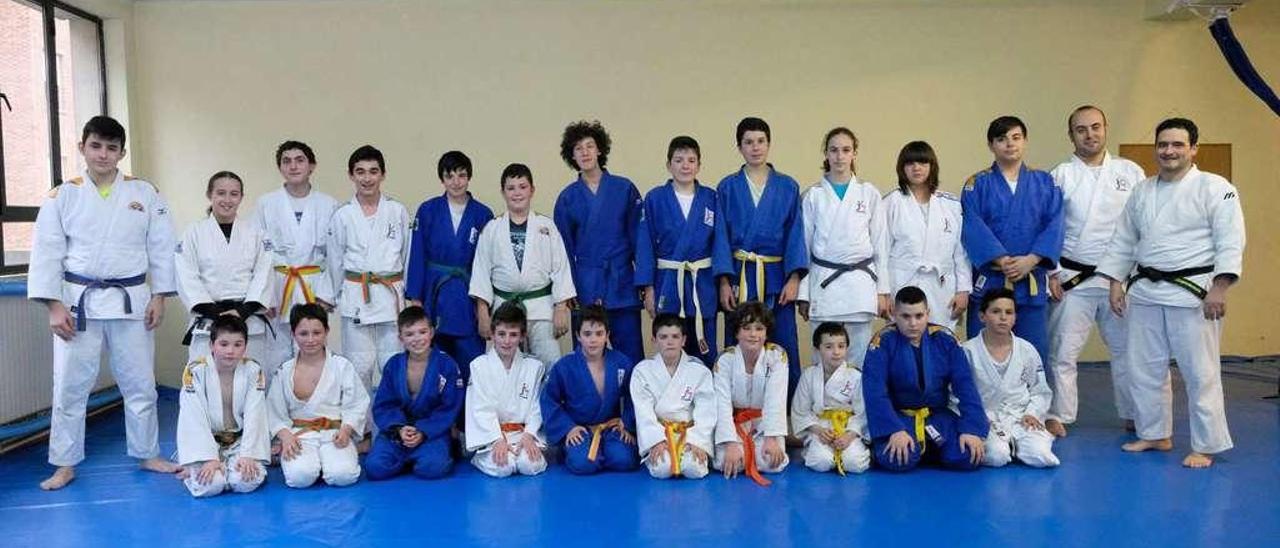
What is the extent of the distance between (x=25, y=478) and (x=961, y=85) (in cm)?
558

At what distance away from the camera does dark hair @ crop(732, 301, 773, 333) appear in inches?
144

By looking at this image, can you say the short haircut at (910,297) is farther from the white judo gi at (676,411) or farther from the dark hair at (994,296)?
the white judo gi at (676,411)

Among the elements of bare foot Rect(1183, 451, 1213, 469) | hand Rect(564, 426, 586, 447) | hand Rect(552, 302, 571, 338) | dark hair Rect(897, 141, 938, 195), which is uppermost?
dark hair Rect(897, 141, 938, 195)

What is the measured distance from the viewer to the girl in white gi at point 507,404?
359 centimetres

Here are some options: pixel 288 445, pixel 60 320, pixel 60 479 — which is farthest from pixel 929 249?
pixel 60 479

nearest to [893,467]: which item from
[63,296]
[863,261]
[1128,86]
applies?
[863,261]

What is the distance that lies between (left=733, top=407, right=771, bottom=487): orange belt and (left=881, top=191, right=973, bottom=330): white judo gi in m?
0.92

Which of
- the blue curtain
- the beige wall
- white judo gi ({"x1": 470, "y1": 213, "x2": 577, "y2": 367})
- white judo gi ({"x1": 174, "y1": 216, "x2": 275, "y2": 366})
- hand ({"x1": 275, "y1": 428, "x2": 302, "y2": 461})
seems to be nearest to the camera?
hand ({"x1": 275, "y1": 428, "x2": 302, "y2": 461})

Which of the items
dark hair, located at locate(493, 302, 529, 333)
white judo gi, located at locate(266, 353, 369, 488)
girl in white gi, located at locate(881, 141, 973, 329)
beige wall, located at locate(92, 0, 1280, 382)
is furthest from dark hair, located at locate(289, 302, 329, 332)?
girl in white gi, located at locate(881, 141, 973, 329)

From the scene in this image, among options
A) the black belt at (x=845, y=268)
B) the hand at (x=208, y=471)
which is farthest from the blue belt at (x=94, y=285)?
the black belt at (x=845, y=268)

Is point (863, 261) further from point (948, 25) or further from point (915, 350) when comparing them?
point (948, 25)

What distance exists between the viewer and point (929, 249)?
400cm

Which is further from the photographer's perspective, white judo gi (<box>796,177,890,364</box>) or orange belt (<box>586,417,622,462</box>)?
white judo gi (<box>796,177,890,364</box>)

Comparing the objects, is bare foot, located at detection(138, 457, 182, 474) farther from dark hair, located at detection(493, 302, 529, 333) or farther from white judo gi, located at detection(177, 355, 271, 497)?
dark hair, located at detection(493, 302, 529, 333)
